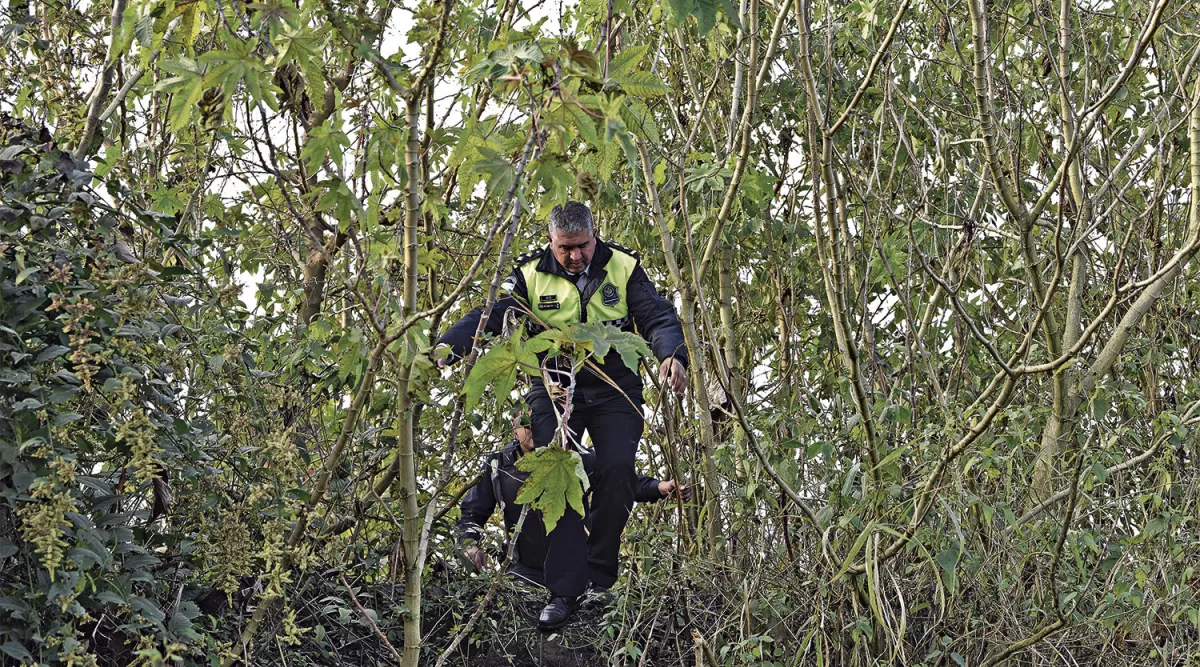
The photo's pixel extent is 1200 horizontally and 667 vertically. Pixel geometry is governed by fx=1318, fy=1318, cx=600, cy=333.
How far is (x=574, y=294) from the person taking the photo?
5016 millimetres

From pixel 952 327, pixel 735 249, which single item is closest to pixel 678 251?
pixel 735 249

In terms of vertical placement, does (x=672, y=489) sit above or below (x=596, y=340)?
below

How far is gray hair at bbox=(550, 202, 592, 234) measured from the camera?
491 centimetres

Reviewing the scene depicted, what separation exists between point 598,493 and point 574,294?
0.77 m

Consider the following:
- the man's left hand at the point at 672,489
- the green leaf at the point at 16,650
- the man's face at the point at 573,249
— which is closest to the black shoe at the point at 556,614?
the man's left hand at the point at 672,489

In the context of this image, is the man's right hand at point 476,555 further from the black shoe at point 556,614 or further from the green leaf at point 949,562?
the green leaf at point 949,562

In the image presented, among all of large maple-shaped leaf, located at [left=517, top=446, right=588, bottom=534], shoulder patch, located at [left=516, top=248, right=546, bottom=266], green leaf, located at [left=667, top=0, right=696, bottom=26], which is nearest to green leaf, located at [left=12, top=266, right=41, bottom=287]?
large maple-shaped leaf, located at [left=517, top=446, right=588, bottom=534]

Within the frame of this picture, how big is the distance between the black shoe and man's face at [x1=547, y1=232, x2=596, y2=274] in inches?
48.9

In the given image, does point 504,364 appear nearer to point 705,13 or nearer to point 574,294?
point 705,13

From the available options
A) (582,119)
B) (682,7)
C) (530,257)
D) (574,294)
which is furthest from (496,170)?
(530,257)

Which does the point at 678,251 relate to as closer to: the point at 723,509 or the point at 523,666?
the point at 723,509

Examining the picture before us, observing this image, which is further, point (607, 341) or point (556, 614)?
point (556, 614)

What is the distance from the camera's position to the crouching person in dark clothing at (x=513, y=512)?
5.02 metres

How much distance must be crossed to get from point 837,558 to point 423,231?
1716 mm
